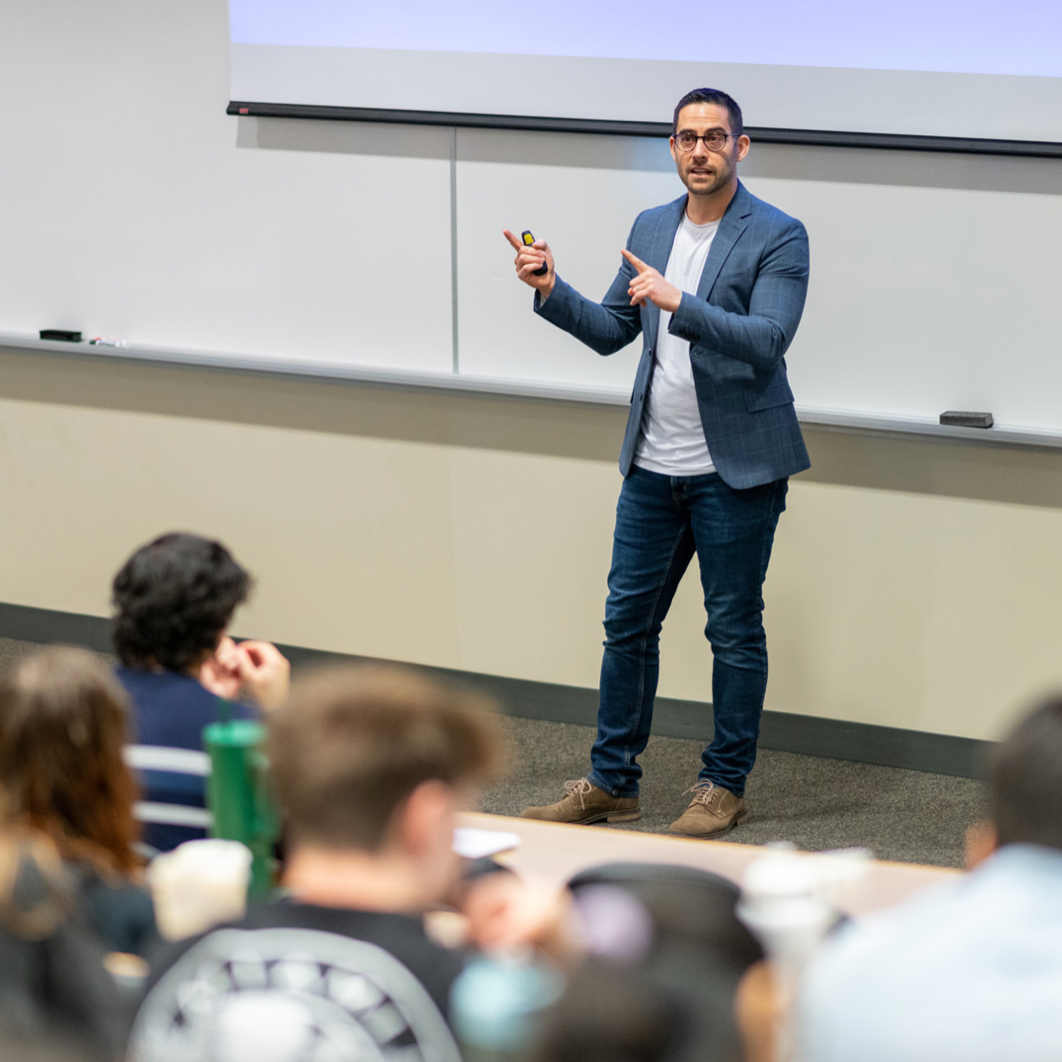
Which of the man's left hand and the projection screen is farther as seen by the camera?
the projection screen

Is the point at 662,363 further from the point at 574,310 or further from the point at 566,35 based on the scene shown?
the point at 566,35

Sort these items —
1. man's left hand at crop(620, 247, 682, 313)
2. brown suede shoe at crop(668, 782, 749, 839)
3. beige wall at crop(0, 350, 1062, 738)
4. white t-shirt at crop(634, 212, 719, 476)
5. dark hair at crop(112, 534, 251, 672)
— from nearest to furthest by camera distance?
dark hair at crop(112, 534, 251, 672) → man's left hand at crop(620, 247, 682, 313) → white t-shirt at crop(634, 212, 719, 476) → brown suede shoe at crop(668, 782, 749, 839) → beige wall at crop(0, 350, 1062, 738)

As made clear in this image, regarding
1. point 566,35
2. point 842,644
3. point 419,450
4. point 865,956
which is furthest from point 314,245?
point 865,956

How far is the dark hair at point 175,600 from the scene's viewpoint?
5.70 feet

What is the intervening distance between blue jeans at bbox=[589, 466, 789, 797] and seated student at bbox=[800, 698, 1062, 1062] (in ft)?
6.04

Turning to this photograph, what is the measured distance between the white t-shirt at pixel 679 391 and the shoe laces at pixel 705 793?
2.39 ft

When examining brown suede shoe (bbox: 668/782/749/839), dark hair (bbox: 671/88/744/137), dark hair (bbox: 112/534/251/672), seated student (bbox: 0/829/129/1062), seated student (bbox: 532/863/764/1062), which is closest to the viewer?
seated student (bbox: 532/863/764/1062)

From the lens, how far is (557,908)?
1.23 m

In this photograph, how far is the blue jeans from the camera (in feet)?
9.32

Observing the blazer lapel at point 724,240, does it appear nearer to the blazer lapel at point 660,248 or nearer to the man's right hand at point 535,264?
the blazer lapel at point 660,248

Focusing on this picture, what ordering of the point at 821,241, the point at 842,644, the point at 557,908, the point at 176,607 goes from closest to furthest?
the point at 557,908 < the point at 176,607 < the point at 821,241 < the point at 842,644

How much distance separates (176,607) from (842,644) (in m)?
2.00

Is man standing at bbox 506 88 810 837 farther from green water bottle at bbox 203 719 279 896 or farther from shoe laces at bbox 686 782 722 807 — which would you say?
green water bottle at bbox 203 719 279 896

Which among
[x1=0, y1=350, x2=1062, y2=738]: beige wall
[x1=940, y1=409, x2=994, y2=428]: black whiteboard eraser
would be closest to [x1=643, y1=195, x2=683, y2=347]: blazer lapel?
[x1=0, y1=350, x2=1062, y2=738]: beige wall
